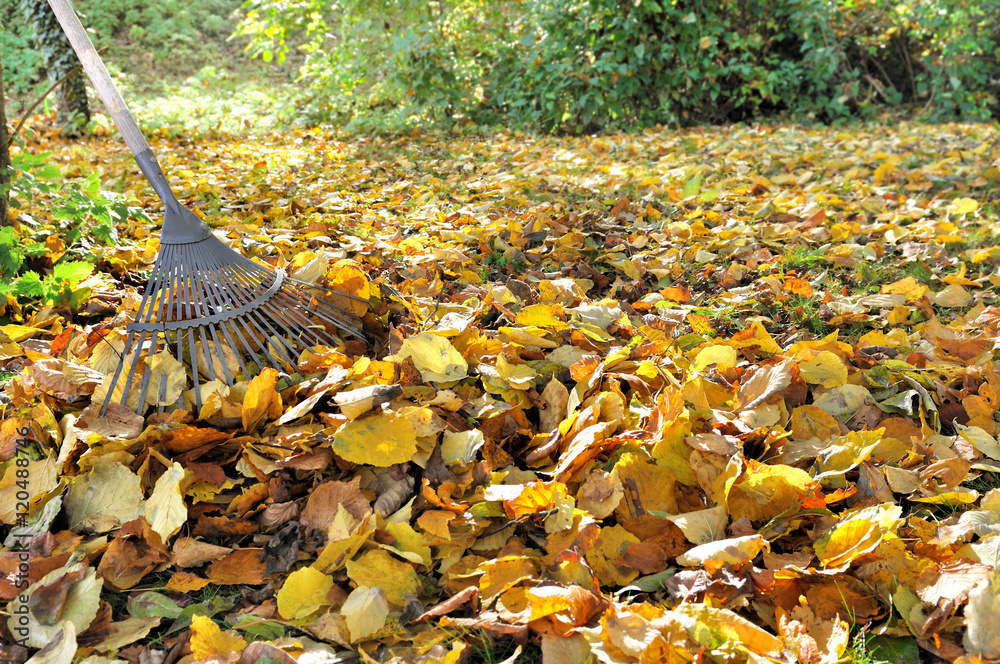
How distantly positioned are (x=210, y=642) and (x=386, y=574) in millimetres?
306

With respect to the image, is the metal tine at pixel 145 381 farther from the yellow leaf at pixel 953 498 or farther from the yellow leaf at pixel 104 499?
the yellow leaf at pixel 953 498

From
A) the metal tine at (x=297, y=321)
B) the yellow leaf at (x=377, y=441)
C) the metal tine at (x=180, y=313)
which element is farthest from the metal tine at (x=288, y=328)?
the yellow leaf at (x=377, y=441)

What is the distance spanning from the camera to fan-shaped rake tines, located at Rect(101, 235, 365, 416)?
1597 mm

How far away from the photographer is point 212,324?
1771 mm

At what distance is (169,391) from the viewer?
1577 millimetres

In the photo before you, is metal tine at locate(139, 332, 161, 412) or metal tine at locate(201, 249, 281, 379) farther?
metal tine at locate(201, 249, 281, 379)

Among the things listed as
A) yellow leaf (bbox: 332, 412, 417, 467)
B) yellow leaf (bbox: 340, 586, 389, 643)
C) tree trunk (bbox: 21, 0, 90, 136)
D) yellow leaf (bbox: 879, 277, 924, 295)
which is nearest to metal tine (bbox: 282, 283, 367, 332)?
yellow leaf (bbox: 332, 412, 417, 467)

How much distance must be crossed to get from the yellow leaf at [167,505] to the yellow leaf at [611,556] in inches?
32.2

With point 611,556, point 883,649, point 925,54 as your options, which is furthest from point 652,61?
point 883,649

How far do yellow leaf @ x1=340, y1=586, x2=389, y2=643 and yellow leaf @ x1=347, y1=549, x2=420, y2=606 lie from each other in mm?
21

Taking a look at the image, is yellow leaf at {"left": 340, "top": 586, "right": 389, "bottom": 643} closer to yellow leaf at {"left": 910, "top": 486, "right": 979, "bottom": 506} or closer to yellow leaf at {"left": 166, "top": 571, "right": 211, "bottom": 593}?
yellow leaf at {"left": 166, "top": 571, "right": 211, "bottom": 593}

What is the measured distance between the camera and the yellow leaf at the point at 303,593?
1.14 meters

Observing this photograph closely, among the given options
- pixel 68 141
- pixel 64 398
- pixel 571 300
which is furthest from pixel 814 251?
pixel 68 141

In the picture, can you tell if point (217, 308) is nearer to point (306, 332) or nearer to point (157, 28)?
point (306, 332)
